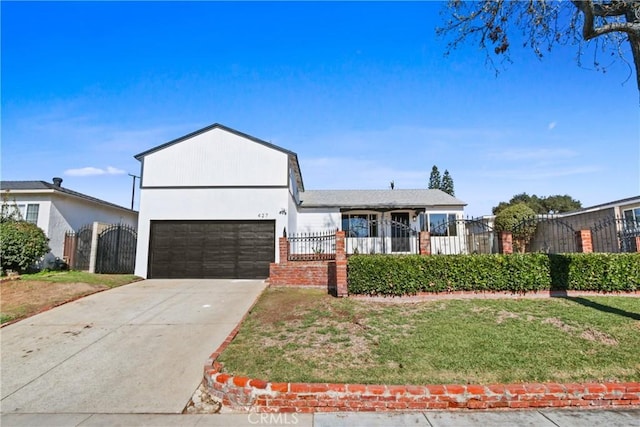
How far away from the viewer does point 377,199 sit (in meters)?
20.0

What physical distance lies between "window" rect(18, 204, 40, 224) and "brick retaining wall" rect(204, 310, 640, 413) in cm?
1468

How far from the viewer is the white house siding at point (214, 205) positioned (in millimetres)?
13586

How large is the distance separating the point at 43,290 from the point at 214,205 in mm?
6047

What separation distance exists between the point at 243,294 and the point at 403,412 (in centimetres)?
681

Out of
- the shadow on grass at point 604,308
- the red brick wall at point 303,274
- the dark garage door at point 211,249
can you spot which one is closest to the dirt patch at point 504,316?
the shadow on grass at point 604,308

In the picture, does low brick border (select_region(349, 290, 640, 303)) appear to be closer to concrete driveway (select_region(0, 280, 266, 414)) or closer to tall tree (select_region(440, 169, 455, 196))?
concrete driveway (select_region(0, 280, 266, 414))

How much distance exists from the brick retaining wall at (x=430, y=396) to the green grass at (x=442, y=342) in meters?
0.20

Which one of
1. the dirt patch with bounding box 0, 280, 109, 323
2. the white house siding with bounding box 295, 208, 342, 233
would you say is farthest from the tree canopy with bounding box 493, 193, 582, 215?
the dirt patch with bounding box 0, 280, 109, 323

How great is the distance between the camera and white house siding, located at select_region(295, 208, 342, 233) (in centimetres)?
1845

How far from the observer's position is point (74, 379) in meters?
4.92

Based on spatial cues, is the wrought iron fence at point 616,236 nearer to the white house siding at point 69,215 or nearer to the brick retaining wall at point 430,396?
the brick retaining wall at point 430,396

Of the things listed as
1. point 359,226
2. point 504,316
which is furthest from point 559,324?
point 359,226

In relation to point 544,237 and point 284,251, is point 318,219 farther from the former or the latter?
point 544,237

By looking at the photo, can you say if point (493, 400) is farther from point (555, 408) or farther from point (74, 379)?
point (74, 379)
